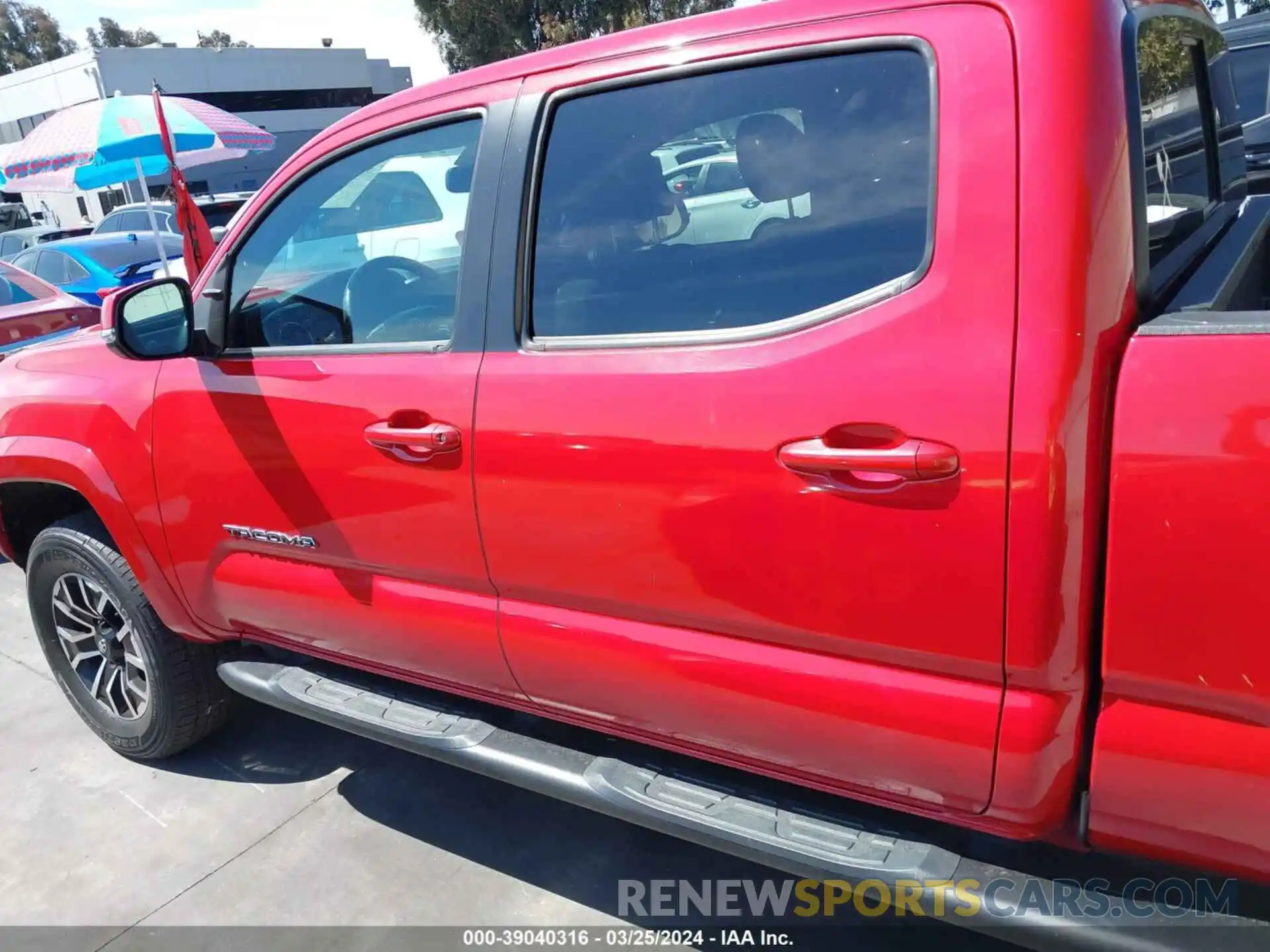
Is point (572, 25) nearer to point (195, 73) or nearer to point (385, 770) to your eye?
point (195, 73)

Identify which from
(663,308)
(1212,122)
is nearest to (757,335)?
(663,308)

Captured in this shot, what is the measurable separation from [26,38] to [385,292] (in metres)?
78.1

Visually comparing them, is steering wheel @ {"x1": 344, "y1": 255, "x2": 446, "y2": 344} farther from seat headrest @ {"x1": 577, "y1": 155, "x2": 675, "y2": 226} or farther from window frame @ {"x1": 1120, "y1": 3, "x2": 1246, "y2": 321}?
window frame @ {"x1": 1120, "y1": 3, "x2": 1246, "y2": 321}

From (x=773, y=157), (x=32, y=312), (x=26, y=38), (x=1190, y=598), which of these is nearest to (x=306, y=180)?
(x=773, y=157)

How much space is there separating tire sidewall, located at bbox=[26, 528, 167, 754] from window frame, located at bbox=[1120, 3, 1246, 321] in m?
2.87

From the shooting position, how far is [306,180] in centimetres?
249

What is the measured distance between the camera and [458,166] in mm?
2225

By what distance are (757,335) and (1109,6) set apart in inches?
29.3

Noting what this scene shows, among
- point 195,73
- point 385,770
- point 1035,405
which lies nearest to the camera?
point 1035,405

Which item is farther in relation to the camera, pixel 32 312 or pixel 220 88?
pixel 220 88

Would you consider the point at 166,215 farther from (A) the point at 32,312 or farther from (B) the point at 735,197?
(B) the point at 735,197

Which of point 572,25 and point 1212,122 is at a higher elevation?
point 572,25

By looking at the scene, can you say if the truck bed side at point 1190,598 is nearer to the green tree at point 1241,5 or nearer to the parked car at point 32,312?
the parked car at point 32,312

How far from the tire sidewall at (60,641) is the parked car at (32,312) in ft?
12.3
